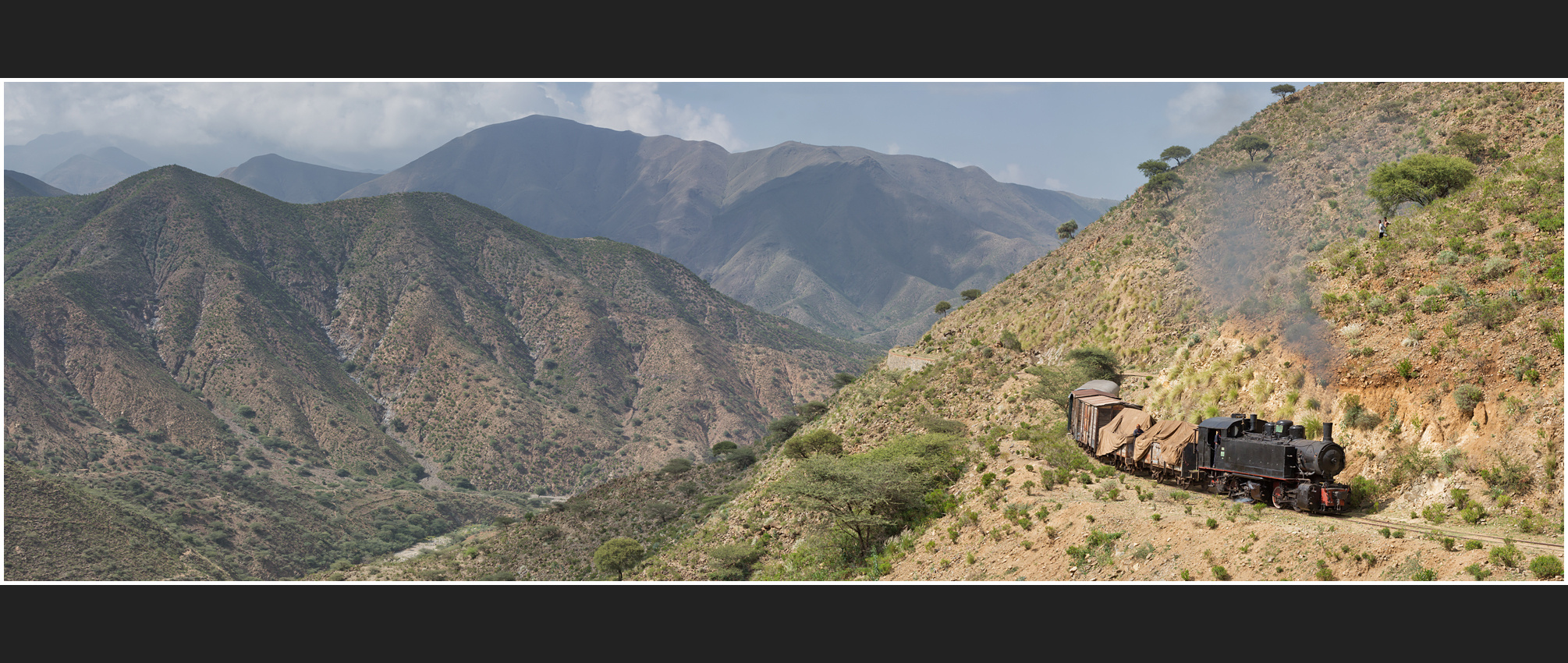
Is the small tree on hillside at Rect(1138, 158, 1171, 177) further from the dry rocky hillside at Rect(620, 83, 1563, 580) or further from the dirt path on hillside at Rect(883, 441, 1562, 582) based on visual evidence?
the dirt path on hillside at Rect(883, 441, 1562, 582)

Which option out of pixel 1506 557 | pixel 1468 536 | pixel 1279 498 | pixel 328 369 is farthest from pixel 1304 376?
pixel 328 369

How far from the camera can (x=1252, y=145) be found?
56.1m

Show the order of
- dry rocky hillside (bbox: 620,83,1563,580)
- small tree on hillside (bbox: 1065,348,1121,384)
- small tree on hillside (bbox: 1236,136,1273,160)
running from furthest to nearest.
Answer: small tree on hillside (bbox: 1236,136,1273,160) < small tree on hillside (bbox: 1065,348,1121,384) < dry rocky hillside (bbox: 620,83,1563,580)

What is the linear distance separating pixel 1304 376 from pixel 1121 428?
6044 millimetres

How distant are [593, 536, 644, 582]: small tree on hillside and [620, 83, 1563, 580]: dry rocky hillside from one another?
2.28m

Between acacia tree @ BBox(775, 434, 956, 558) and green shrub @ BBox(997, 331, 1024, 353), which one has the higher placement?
green shrub @ BBox(997, 331, 1024, 353)

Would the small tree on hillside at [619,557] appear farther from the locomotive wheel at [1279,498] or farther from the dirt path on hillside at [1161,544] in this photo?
the locomotive wheel at [1279,498]

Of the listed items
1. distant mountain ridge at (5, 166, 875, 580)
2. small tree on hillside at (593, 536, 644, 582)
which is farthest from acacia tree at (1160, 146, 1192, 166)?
distant mountain ridge at (5, 166, 875, 580)

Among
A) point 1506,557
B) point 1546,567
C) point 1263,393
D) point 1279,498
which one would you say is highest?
point 1263,393

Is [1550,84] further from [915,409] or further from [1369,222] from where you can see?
[915,409]

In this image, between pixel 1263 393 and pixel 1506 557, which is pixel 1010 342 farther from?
pixel 1506 557

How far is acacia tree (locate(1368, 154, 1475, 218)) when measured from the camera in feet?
114

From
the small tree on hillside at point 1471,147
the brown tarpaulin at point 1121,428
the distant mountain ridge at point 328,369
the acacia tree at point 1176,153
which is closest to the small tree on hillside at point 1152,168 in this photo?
the acacia tree at point 1176,153

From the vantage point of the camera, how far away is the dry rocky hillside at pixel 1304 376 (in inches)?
748
